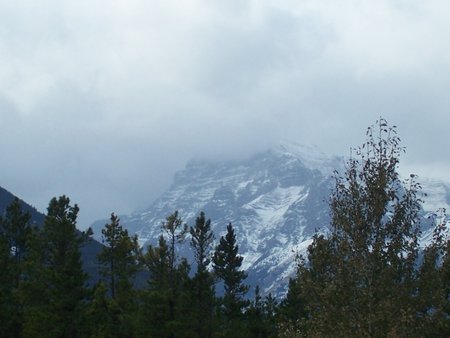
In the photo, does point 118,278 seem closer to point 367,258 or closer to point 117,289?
point 117,289

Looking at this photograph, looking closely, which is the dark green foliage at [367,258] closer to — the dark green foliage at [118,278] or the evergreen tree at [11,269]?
the dark green foliage at [118,278]

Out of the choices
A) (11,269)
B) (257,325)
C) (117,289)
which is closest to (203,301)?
(257,325)

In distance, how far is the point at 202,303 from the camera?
58969 mm

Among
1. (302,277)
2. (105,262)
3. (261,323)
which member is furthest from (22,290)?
(302,277)

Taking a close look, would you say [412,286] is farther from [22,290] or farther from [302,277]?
[22,290]

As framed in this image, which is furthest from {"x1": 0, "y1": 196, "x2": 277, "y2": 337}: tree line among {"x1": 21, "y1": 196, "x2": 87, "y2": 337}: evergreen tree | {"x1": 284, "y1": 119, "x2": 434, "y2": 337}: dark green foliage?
{"x1": 284, "y1": 119, "x2": 434, "y2": 337}: dark green foliage

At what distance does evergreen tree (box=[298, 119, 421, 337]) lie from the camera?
71.5ft

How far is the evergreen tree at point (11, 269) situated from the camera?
194 ft

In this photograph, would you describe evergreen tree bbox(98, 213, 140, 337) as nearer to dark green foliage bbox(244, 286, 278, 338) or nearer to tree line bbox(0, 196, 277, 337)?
tree line bbox(0, 196, 277, 337)

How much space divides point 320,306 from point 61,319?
3521 cm

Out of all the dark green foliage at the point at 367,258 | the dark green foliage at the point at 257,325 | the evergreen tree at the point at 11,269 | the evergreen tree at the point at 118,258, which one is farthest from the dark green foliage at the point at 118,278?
the dark green foliage at the point at 367,258

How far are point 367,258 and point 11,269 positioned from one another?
48610 millimetres

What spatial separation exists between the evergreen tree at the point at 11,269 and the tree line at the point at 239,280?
0.11 metres

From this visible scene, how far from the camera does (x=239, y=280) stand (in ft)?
234
